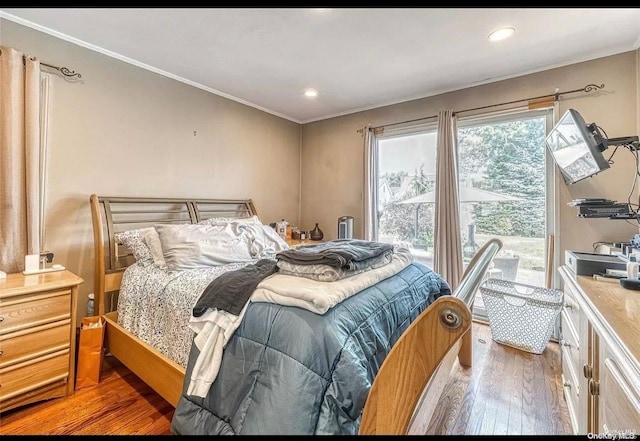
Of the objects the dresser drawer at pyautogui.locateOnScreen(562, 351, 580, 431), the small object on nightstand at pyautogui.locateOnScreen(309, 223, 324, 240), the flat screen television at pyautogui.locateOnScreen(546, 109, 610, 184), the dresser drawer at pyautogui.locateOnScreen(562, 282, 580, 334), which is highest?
the flat screen television at pyautogui.locateOnScreen(546, 109, 610, 184)

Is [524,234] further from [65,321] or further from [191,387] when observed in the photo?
[65,321]

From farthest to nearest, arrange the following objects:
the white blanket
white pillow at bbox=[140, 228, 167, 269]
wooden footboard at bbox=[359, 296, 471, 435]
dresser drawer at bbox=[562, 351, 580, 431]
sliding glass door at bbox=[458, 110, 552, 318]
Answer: sliding glass door at bbox=[458, 110, 552, 318]
white pillow at bbox=[140, 228, 167, 269]
dresser drawer at bbox=[562, 351, 580, 431]
the white blanket
wooden footboard at bbox=[359, 296, 471, 435]

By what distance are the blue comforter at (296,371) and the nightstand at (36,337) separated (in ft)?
3.20

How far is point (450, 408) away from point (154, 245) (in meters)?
2.27

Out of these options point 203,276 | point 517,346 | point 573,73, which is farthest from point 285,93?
point 517,346

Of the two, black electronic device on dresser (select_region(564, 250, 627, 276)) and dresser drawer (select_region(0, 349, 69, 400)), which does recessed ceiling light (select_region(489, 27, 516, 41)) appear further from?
dresser drawer (select_region(0, 349, 69, 400))

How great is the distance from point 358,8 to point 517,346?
286 centimetres

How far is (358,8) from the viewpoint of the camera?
1.76m

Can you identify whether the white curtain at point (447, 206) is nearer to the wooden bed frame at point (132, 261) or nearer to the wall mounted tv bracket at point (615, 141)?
the wooden bed frame at point (132, 261)

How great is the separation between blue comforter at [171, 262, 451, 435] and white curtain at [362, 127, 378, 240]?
2114mm

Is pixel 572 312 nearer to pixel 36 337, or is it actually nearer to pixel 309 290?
pixel 309 290

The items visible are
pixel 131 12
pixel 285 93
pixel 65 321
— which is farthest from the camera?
pixel 285 93

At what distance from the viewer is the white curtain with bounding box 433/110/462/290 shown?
2.86 m

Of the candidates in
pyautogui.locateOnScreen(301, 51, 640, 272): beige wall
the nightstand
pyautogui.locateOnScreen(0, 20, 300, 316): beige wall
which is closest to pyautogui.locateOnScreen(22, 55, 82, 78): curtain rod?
pyautogui.locateOnScreen(0, 20, 300, 316): beige wall
